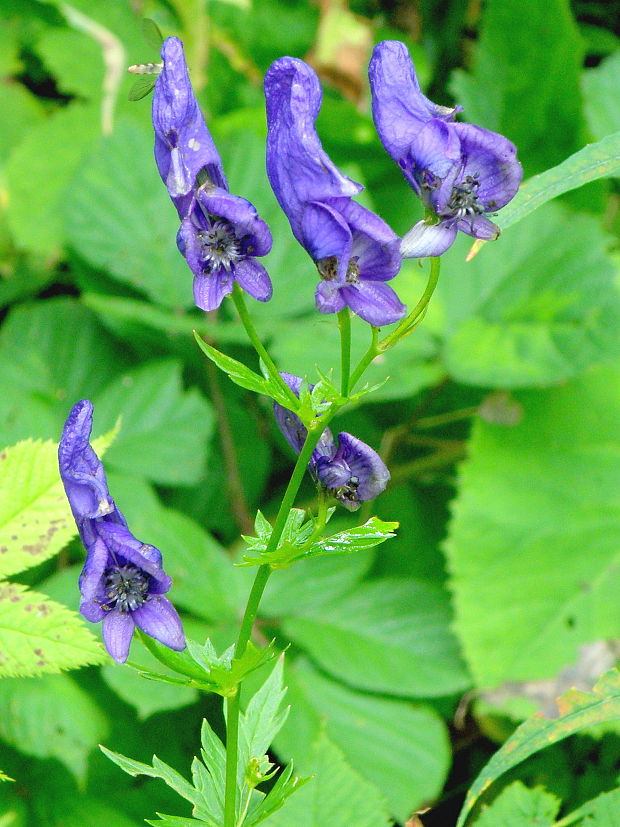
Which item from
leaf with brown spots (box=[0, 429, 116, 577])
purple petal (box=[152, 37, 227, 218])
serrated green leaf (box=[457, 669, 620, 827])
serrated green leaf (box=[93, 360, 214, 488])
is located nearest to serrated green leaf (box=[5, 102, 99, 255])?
serrated green leaf (box=[93, 360, 214, 488])

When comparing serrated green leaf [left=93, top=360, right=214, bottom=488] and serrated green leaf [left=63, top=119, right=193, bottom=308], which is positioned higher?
serrated green leaf [left=63, top=119, right=193, bottom=308]

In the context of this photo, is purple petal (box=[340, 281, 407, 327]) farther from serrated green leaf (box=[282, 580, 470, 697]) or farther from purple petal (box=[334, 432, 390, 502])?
serrated green leaf (box=[282, 580, 470, 697])

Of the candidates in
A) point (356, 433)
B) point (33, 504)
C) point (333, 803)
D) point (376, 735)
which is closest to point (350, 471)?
point (33, 504)

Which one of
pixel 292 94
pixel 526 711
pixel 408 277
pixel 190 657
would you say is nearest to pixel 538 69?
pixel 408 277

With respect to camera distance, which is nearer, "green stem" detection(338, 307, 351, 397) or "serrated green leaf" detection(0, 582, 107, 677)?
"green stem" detection(338, 307, 351, 397)

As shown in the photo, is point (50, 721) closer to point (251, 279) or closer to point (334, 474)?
point (334, 474)

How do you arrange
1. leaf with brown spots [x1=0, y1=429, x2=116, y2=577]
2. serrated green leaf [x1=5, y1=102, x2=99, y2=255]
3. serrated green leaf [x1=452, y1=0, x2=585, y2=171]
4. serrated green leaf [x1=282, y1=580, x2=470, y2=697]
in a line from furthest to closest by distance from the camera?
serrated green leaf [x1=452, y1=0, x2=585, y2=171] < serrated green leaf [x1=5, y1=102, x2=99, y2=255] < serrated green leaf [x1=282, y1=580, x2=470, y2=697] < leaf with brown spots [x1=0, y1=429, x2=116, y2=577]

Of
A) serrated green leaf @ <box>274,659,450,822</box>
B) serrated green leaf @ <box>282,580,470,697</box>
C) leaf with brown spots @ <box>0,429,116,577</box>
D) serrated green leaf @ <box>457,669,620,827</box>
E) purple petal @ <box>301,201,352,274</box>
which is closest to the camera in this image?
purple petal @ <box>301,201,352,274</box>
